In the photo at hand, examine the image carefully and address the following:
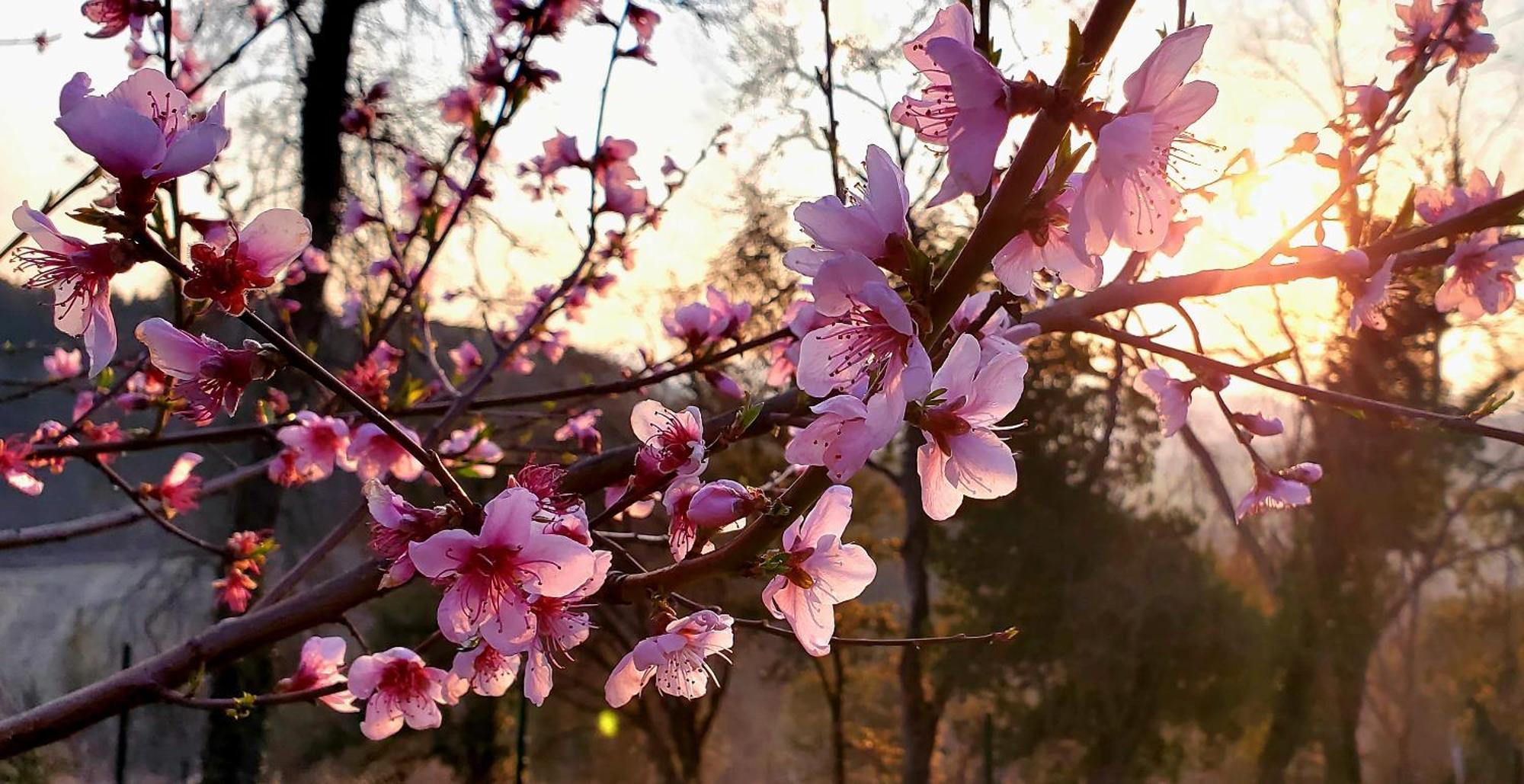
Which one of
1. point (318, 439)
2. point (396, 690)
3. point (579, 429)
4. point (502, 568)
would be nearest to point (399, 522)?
point (502, 568)

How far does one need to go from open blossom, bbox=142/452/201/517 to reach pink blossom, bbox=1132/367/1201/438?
1.68 m

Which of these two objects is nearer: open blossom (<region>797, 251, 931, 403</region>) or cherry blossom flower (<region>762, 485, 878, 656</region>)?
open blossom (<region>797, 251, 931, 403</region>)

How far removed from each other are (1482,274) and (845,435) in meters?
0.91

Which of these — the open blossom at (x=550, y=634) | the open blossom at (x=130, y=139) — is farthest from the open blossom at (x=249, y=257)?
the open blossom at (x=550, y=634)

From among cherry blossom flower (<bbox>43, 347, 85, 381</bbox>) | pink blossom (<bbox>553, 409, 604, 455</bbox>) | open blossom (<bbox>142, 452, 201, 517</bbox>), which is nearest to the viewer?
open blossom (<bbox>142, 452, 201, 517</bbox>)

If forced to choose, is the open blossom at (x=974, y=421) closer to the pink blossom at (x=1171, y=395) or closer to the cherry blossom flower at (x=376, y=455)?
the pink blossom at (x=1171, y=395)

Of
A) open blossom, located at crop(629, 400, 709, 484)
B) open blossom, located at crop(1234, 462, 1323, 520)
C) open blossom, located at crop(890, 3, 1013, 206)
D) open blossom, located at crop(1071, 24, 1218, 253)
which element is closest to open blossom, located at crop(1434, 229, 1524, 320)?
open blossom, located at crop(1234, 462, 1323, 520)

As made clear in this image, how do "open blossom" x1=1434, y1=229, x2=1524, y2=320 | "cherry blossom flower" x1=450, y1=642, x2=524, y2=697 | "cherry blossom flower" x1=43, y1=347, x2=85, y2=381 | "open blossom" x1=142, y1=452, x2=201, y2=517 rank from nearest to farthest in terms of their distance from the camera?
"cherry blossom flower" x1=450, y1=642, x2=524, y2=697, "open blossom" x1=1434, y1=229, x2=1524, y2=320, "open blossom" x1=142, y1=452, x2=201, y2=517, "cherry blossom flower" x1=43, y1=347, x2=85, y2=381

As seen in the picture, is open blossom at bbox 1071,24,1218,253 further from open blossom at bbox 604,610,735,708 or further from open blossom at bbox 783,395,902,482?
open blossom at bbox 604,610,735,708

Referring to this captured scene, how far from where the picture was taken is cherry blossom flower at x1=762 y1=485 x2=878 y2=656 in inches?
25.6

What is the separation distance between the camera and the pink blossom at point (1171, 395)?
1069mm

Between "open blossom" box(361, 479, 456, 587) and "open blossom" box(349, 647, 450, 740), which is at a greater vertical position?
"open blossom" box(361, 479, 456, 587)

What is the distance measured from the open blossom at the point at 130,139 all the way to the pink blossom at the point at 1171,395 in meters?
1.04

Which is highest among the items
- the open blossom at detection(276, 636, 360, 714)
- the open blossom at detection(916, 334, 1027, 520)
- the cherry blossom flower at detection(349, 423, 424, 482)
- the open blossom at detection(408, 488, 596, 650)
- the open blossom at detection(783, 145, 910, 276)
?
the open blossom at detection(783, 145, 910, 276)
